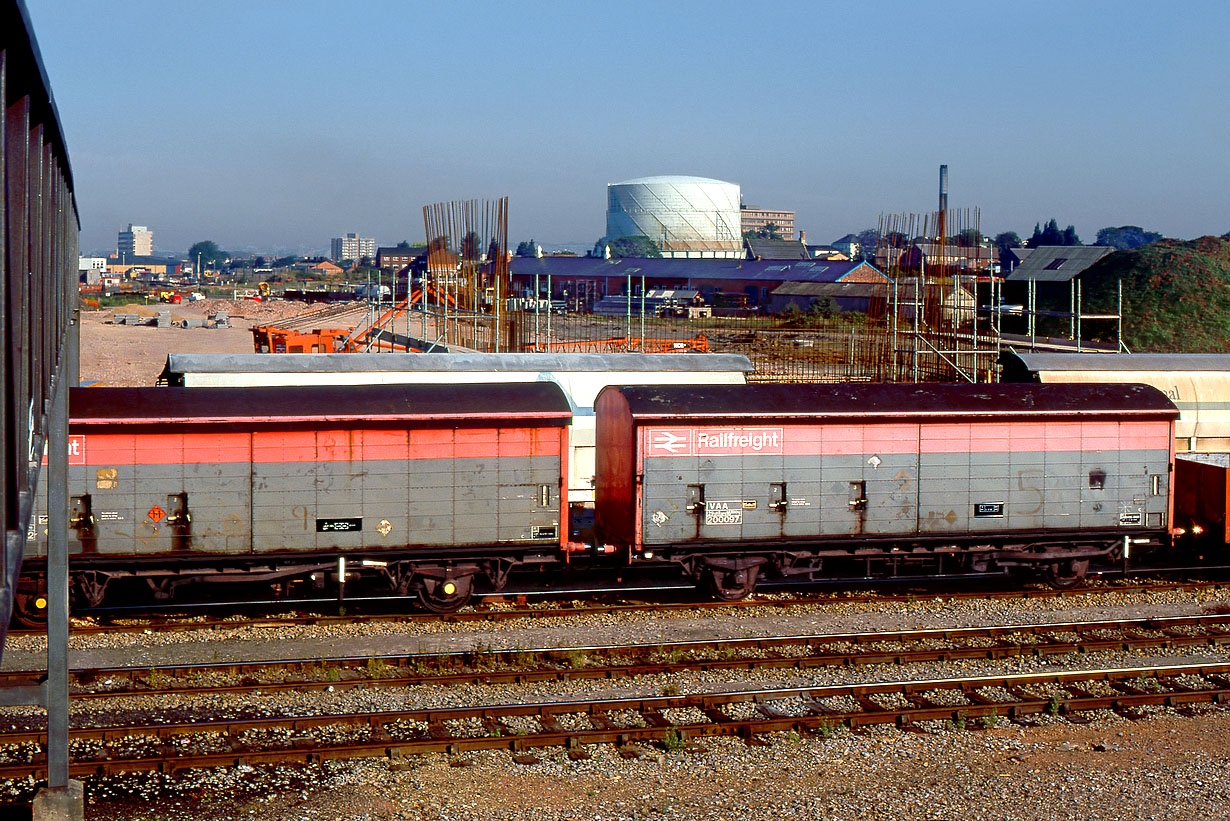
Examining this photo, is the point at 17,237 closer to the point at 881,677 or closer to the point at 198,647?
the point at 198,647

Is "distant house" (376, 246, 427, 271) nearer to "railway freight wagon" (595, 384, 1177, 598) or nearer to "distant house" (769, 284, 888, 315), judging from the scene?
"distant house" (769, 284, 888, 315)

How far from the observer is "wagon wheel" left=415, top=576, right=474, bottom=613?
58.4ft

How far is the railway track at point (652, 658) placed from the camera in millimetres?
14578

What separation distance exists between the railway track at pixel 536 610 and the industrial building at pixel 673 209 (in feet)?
448

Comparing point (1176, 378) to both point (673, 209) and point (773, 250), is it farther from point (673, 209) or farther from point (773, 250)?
point (673, 209)

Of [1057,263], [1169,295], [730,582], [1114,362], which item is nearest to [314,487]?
[730,582]

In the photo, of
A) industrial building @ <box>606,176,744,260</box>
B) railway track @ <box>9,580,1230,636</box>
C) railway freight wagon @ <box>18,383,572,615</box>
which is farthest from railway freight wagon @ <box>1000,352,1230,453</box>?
industrial building @ <box>606,176,744,260</box>

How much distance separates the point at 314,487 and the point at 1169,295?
6532cm

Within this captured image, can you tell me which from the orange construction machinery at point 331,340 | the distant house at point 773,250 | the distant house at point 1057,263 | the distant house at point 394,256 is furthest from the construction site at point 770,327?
the distant house at point 394,256

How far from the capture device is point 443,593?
58.5ft

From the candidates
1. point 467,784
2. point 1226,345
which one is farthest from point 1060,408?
point 1226,345

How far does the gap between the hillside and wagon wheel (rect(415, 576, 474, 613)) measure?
55.6m

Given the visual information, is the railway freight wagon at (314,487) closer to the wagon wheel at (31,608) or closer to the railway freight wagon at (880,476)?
the wagon wheel at (31,608)

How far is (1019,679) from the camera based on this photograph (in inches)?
589
